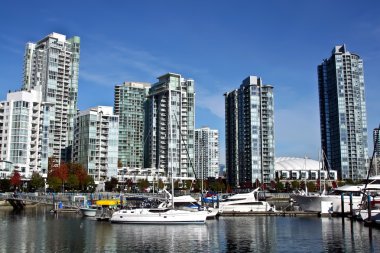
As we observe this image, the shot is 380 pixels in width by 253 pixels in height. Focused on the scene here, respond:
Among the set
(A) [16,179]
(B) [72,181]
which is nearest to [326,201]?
(B) [72,181]

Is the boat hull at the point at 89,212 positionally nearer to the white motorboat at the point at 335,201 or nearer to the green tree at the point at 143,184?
the white motorboat at the point at 335,201

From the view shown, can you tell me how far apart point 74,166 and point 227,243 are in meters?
128

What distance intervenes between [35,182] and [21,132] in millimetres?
24260

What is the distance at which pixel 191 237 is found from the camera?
5959 cm

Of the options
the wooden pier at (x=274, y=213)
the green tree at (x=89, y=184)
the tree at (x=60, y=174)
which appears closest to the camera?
the wooden pier at (x=274, y=213)

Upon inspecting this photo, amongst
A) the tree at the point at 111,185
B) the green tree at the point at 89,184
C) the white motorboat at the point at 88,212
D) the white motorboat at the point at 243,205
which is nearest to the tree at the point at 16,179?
the green tree at the point at 89,184

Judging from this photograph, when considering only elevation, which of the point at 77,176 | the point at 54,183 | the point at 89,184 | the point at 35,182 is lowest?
the point at 89,184

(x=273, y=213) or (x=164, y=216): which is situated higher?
(x=164, y=216)

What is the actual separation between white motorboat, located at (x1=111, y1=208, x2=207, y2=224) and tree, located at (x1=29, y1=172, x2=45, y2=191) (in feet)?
289

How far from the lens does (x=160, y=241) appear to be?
55.7 metres

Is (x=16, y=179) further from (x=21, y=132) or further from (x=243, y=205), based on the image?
(x=243, y=205)

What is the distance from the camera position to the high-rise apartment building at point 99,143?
188 metres

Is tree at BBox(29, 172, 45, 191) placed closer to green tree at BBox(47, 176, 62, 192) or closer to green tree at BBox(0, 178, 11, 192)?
green tree at BBox(47, 176, 62, 192)

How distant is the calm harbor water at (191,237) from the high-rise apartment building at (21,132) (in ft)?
307
